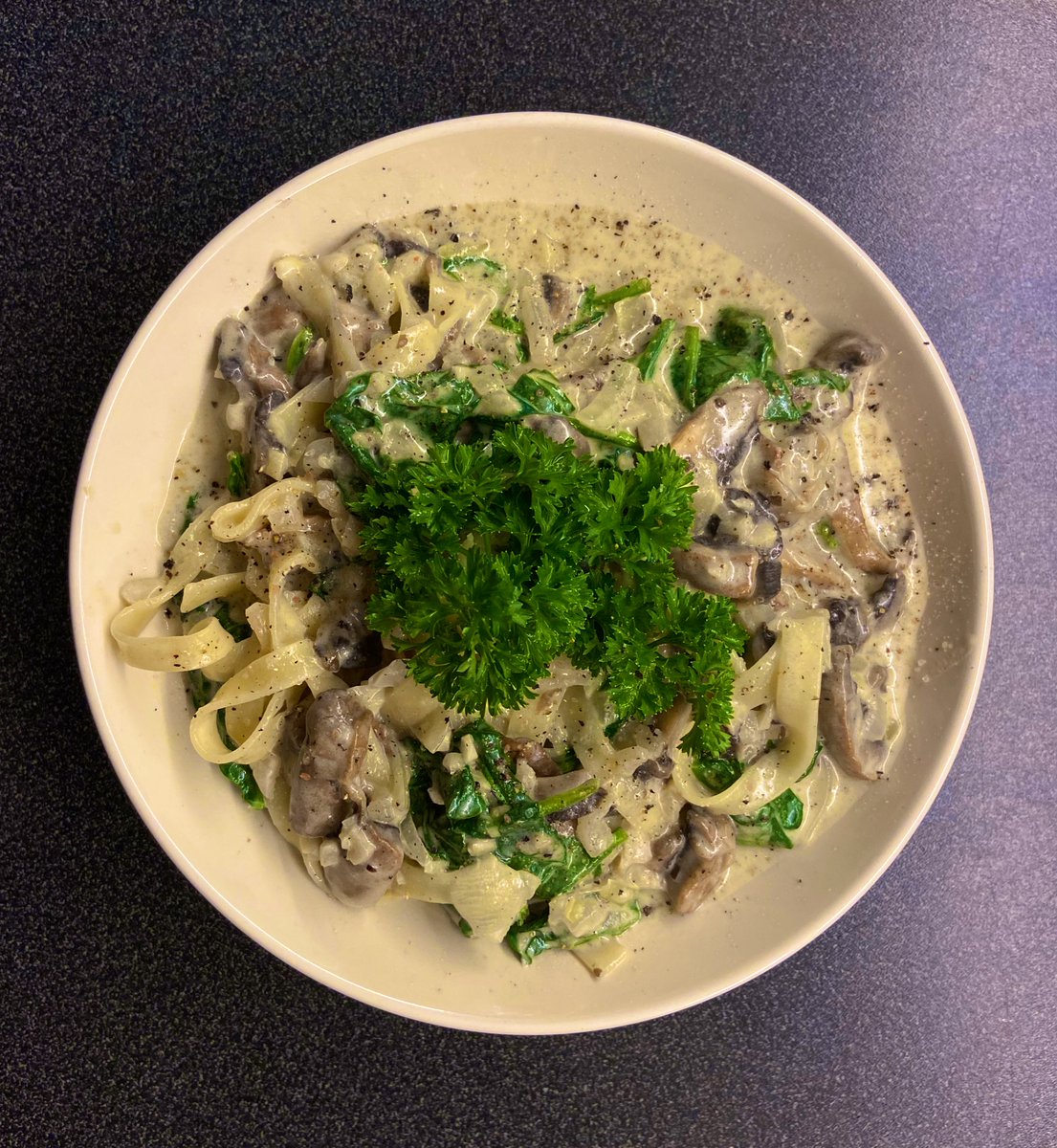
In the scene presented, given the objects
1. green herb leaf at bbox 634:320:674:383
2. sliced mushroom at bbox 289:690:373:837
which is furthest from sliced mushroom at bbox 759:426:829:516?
sliced mushroom at bbox 289:690:373:837

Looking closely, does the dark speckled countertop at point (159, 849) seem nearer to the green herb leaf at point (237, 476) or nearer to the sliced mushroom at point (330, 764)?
the green herb leaf at point (237, 476)

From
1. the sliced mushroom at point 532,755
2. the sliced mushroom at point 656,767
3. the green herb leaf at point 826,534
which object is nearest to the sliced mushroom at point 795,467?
the green herb leaf at point 826,534

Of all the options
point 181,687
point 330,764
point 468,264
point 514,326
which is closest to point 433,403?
point 514,326

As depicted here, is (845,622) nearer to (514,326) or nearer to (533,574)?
(533,574)

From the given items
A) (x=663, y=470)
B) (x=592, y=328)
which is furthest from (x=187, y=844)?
(x=592, y=328)

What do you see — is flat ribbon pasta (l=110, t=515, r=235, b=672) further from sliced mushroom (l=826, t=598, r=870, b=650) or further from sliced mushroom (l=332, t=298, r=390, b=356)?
sliced mushroom (l=826, t=598, r=870, b=650)
